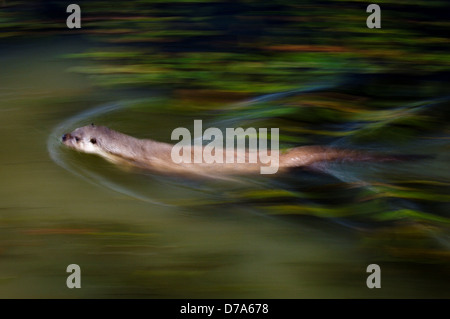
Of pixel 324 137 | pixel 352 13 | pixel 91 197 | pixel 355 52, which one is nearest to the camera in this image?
pixel 91 197

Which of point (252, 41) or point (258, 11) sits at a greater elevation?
point (258, 11)

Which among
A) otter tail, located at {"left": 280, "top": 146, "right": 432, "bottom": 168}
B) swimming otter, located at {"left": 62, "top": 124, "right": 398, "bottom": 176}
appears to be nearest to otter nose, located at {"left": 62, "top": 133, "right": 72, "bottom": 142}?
swimming otter, located at {"left": 62, "top": 124, "right": 398, "bottom": 176}

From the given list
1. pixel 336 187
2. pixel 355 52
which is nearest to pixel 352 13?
pixel 355 52

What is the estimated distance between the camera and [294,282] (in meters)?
3.21

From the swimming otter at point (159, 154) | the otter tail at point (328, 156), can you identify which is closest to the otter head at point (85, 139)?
the swimming otter at point (159, 154)

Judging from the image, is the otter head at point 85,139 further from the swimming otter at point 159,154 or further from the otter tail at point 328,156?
the otter tail at point 328,156

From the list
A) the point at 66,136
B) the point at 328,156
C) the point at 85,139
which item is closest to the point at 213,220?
the point at 328,156

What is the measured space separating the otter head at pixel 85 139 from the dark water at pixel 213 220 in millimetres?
65

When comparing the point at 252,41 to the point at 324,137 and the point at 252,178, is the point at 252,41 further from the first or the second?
the point at 252,178

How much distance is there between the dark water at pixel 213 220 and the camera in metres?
3.19

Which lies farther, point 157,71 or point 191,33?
point 191,33

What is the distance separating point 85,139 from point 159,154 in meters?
0.53

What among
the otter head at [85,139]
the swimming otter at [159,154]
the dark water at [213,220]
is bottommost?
the dark water at [213,220]

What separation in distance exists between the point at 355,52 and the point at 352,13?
3.06ft
